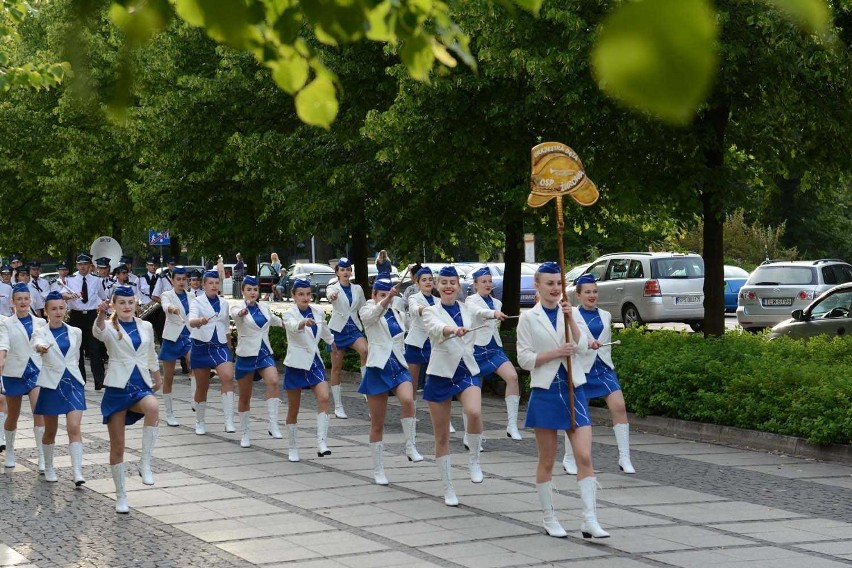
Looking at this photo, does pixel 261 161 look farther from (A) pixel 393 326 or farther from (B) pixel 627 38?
(B) pixel 627 38

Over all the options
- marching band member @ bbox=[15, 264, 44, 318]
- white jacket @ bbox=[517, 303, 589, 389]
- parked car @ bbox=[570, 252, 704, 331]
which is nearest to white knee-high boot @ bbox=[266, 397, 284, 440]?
white jacket @ bbox=[517, 303, 589, 389]

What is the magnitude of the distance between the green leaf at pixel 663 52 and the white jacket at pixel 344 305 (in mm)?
14950

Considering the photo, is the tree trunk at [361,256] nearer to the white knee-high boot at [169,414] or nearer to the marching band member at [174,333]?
the marching band member at [174,333]

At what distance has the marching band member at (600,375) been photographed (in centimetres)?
1159

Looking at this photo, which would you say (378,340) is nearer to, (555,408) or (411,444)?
(411,444)

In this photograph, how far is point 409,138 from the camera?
18.0 m

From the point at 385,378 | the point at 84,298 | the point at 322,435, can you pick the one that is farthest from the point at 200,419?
the point at 84,298

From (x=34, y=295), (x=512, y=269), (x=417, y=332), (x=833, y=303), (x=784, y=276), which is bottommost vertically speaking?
(x=417, y=332)

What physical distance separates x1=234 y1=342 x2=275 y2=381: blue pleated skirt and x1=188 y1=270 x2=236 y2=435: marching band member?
711 millimetres

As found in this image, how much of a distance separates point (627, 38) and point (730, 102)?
15567mm

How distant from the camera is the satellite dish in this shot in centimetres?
2930

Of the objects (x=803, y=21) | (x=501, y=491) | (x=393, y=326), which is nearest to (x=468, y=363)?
(x=501, y=491)

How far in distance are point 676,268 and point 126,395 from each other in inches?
789

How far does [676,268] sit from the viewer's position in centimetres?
2892
